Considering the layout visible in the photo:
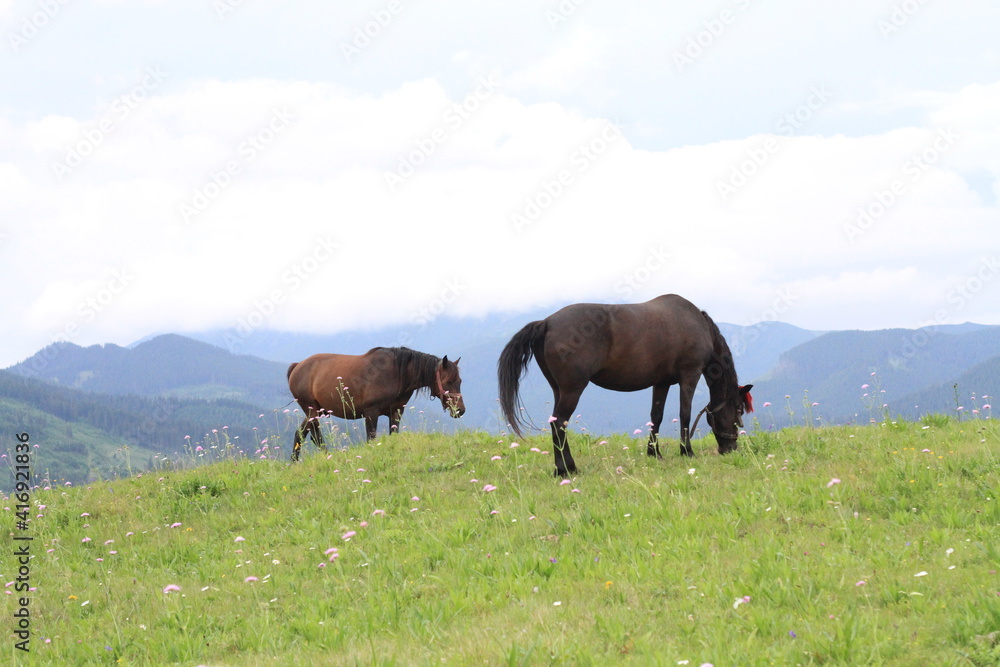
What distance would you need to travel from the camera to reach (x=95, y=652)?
6.45m

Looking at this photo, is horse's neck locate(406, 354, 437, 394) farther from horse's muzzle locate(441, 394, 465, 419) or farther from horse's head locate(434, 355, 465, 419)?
horse's muzzle locate(441, 394, 465, 419)

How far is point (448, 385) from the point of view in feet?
56.3

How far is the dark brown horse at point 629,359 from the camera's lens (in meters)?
10.8

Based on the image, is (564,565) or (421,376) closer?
(564,565)

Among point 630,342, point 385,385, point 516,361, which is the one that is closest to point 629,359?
point 630,342

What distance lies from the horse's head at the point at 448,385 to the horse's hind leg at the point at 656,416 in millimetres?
5527

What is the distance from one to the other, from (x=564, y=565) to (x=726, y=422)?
598 centimetres

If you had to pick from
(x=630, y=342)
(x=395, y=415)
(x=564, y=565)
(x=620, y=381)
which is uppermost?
(x=630, y=342)

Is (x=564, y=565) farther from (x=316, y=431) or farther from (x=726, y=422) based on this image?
(x=316, y=431)

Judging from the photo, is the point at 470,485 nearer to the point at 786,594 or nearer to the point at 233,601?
the point at 233,601

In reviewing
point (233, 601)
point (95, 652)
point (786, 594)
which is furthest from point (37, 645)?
point (786, 594)

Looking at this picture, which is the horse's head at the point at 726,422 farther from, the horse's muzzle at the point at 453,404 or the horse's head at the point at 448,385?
the horse's head at the point at 448,385

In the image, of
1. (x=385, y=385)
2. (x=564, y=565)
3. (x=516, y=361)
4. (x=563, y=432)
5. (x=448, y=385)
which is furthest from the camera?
(x=385, y=385)

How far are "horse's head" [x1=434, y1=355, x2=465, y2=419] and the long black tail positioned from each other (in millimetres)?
5697
